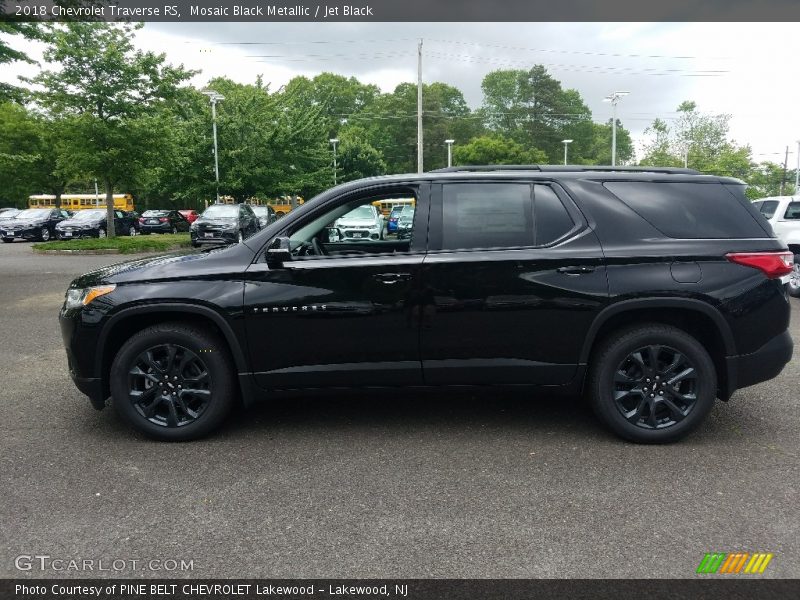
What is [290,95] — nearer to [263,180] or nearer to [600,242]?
[263,180]

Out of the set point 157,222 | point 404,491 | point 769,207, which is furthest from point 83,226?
point 404,491

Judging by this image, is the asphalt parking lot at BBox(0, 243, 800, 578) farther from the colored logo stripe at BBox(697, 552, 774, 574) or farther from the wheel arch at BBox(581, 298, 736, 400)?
the wheel arch at BBox(581, 298, 736, 400)

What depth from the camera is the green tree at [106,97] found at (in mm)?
20328

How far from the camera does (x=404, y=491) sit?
3609 millimetres

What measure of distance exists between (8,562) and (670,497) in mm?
3235

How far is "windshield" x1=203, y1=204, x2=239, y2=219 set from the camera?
77.5 feet

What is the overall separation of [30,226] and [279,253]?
93.4ft

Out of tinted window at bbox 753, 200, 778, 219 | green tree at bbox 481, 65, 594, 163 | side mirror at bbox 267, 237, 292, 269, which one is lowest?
side mirror at bbox 267, 237, 292, 269

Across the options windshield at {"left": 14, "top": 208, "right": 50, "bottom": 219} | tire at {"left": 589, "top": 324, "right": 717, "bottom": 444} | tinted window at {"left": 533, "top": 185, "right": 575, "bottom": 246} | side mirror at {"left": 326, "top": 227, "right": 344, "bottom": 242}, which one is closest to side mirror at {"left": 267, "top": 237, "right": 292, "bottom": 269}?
side mirror at {"left": 326, "top": 227, "right": 344, "bottom": 242}

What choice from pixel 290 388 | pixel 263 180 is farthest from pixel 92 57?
pixel 290 388

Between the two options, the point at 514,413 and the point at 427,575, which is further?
the point at 514,413

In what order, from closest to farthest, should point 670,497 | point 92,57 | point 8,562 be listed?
point 8,562
point 670,497
point 92,57

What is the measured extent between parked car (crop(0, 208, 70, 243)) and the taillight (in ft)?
98.9

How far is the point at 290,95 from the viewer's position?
4019cm
